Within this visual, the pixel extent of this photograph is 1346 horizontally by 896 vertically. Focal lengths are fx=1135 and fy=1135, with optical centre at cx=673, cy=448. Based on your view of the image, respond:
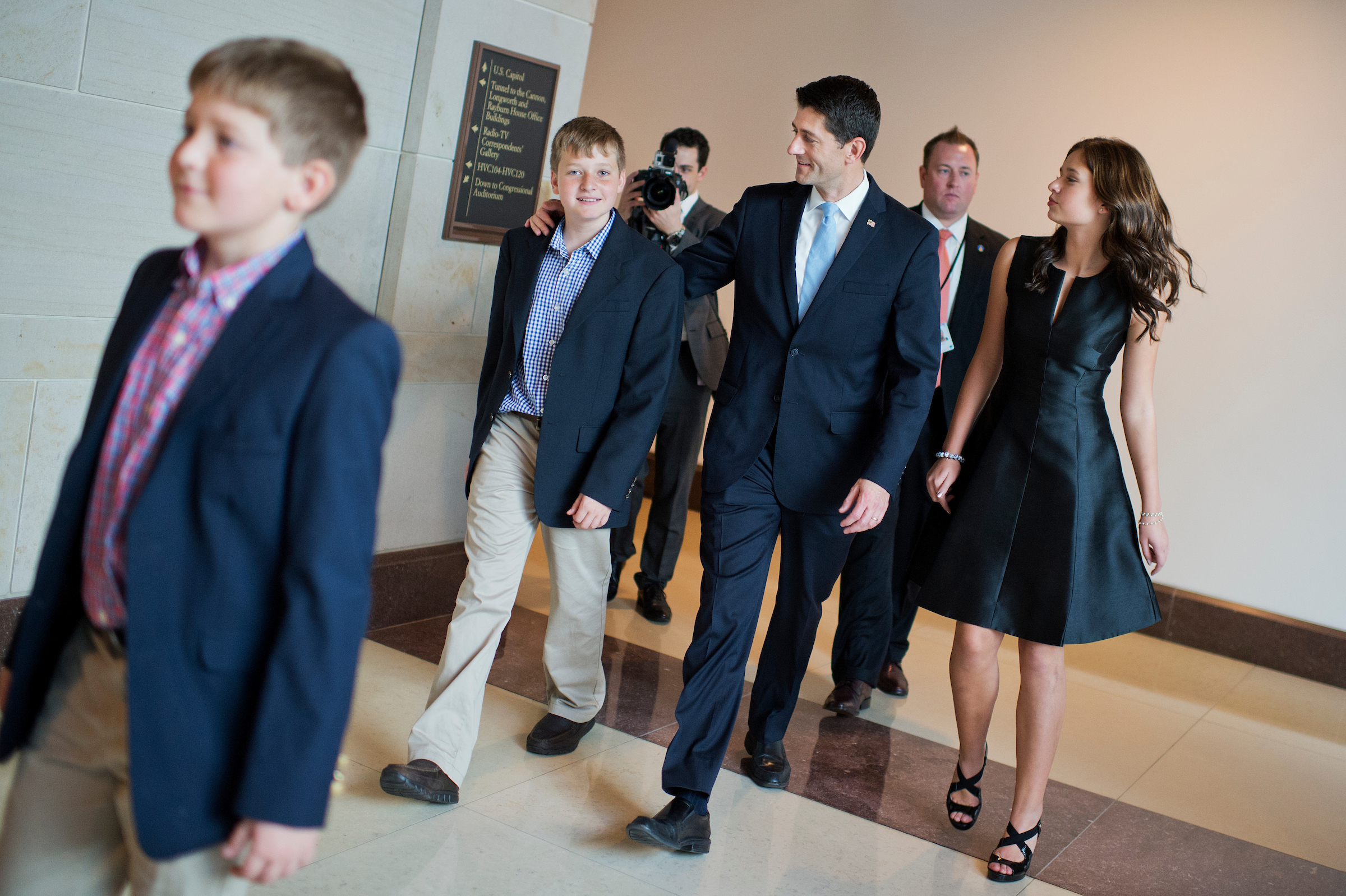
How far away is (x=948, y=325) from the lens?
386cm

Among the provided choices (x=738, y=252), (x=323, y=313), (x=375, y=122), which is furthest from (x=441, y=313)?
(x=323, y=313)

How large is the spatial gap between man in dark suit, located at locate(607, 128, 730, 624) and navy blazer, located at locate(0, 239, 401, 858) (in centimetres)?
286

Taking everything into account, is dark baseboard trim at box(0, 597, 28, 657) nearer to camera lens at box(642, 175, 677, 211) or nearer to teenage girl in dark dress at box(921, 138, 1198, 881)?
camera lens at box(642, 175, 677, 211)

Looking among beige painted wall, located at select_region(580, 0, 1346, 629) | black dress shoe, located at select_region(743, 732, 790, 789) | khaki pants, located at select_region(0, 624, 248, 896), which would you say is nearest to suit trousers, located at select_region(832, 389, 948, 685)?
black dress shoe, located at select_region(743, 732, 790, 789)

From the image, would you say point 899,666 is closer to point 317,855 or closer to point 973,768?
point 973,768

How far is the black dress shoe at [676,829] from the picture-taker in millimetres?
2498

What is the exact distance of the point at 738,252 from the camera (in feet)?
9.45

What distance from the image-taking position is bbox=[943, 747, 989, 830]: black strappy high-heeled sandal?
2.94m

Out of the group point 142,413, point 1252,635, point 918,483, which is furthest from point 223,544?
point 1252,635

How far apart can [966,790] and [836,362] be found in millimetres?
1183

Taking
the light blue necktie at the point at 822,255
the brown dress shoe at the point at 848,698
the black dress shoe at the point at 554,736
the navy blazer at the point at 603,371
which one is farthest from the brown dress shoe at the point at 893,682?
the light blue necktie at the point at 822,255

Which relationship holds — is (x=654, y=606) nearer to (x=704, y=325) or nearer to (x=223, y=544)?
(x=704, y=325)

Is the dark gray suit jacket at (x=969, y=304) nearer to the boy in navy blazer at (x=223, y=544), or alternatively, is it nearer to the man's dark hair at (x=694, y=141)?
the man's dark hair at (x=694, y=141)

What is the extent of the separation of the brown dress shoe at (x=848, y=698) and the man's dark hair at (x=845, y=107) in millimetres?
1793
